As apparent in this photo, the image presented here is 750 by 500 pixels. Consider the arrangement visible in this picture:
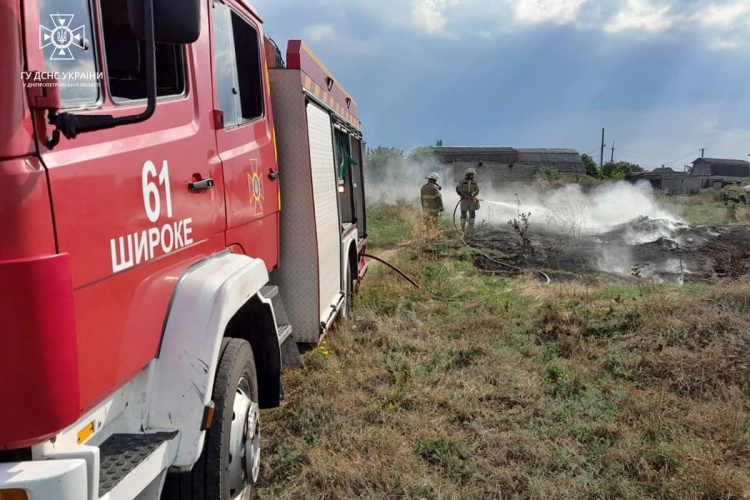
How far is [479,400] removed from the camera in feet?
13.7

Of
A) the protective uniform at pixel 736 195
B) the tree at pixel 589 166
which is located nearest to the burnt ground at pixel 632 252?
the protective uniform at pixel 736 195

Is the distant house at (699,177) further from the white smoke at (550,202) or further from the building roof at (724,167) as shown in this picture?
the white smoke at (550,202)

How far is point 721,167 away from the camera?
58000 millimetres

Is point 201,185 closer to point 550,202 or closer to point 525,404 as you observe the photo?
point 525,404

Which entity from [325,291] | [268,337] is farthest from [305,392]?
[268,337]

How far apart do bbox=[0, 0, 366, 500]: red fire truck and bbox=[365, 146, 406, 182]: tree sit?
26.4 m

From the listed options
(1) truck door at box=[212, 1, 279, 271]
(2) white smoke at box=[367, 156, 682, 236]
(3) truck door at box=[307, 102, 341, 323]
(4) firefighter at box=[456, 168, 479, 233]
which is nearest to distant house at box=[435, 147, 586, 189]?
(2) white smoke at box=[367, 156, 682, 236]

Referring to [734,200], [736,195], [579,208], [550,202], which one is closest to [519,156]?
[550,202]

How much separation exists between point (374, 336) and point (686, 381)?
2807 millimetres

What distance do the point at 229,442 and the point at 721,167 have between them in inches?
2689

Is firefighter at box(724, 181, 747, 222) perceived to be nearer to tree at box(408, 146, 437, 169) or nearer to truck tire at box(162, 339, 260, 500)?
tree at box(408, 146, 437, 169)

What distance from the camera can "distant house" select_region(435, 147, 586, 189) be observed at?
35000 mm

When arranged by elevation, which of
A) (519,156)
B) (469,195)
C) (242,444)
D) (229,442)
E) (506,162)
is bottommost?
(242,444)

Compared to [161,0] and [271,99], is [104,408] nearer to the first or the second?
[161,0]
